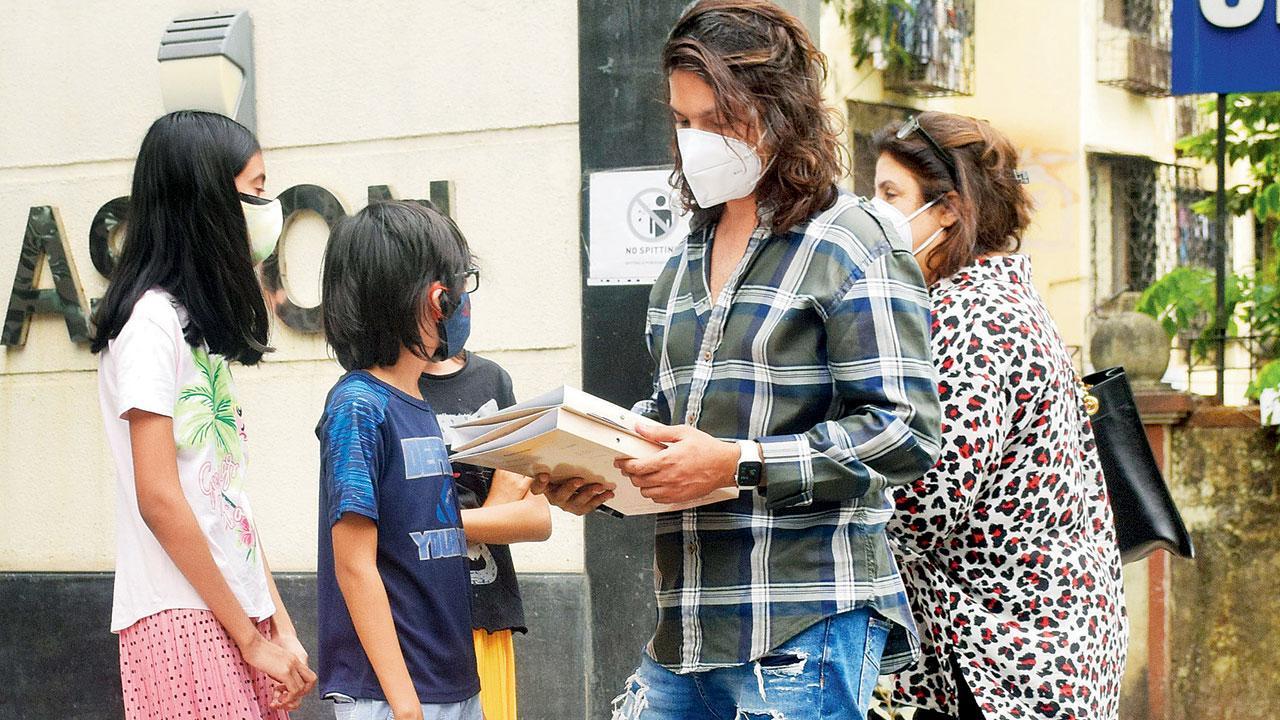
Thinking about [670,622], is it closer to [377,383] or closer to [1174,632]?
[377,383]

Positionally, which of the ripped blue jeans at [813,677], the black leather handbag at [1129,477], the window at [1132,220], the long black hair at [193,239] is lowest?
the ripped blue jeans at [813,677]

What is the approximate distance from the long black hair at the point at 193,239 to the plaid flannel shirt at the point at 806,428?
1.00m

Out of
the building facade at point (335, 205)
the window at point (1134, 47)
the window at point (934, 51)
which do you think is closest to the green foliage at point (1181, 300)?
the building facade at point (335, 205)

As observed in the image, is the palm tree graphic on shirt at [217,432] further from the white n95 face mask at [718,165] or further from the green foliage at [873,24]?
the green foliage at [873,24]

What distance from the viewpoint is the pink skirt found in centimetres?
267

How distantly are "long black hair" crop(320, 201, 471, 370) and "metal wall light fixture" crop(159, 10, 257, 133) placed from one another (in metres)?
2.76

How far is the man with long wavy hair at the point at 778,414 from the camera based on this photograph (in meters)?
→ 2.21

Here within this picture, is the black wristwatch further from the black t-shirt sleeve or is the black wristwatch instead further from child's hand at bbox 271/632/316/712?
the black t-shirt sleeve

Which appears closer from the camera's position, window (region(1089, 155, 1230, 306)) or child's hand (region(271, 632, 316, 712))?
child's hand (region(271, 632, 316, 712))

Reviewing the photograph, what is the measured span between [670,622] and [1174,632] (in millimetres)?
3780

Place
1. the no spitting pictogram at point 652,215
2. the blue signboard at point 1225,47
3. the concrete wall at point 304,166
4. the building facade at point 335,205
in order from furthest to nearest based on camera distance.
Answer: the blue signboard at point 1225,47 → the concrete wall at point 304,166 → the building facade at point 335,205 → the no spitting pictogram at point 652,215

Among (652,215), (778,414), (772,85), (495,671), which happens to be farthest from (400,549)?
(652,215)

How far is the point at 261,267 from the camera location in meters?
5.45

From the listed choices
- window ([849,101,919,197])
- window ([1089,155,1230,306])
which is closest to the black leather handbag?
window ([849,101,919,197])
